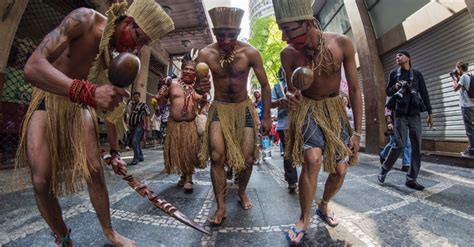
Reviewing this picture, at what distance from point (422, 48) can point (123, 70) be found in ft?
27.1

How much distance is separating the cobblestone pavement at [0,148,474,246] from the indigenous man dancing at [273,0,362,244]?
34cm

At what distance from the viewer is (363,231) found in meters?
2.29

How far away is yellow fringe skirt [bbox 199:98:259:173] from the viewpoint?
9.78 ft

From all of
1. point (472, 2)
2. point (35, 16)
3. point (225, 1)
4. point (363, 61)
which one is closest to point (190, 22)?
point (35, 16)

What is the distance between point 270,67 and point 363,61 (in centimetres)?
1170

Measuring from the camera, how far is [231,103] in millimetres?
3215

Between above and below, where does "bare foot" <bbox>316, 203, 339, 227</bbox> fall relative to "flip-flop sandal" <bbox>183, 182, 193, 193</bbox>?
below

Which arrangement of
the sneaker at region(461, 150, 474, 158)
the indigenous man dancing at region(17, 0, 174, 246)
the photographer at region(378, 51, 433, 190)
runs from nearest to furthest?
1. the indigenous man dancing at region(17, 0, 174, 246)
2. the photographer at region(378, 51, 433, 190)
3. the sneaker at region(461, 150, 474, 158)

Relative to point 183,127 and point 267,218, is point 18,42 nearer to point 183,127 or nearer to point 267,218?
point 183,127

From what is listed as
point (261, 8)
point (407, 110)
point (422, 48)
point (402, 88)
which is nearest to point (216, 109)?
point (407, 110)

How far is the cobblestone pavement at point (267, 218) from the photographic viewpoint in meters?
2.13

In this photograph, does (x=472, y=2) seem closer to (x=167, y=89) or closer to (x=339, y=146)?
(x=339, y=146)

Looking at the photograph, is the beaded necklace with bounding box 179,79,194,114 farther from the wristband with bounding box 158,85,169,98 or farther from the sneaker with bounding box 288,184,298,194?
the sneaker with bounding box 288,184,298,194

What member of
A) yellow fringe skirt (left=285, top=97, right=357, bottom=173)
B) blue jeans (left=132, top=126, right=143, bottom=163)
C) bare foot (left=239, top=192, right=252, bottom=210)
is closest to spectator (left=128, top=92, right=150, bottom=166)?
blue jeans (left=132, top=126, right=143, bottom=163)
